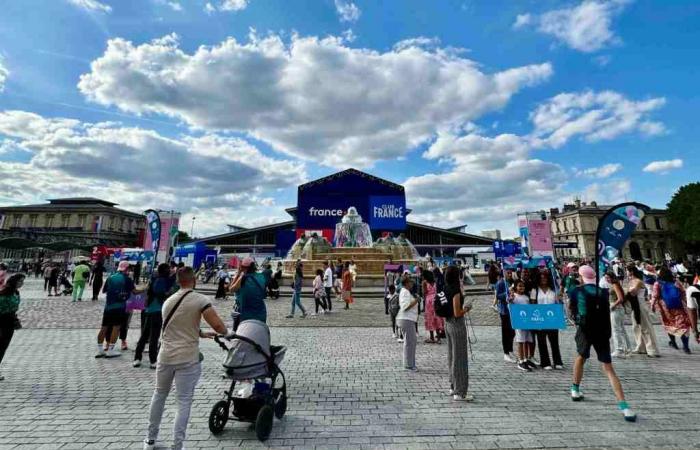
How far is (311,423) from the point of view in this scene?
3781 mm

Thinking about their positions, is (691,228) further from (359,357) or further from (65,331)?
(65,331)

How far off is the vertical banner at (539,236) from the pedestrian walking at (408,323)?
43.2 ft

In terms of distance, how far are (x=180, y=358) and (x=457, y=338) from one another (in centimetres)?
353

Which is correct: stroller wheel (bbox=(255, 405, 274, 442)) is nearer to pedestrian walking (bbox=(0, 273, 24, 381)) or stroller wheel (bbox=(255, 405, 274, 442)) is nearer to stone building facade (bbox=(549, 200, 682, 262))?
pedestrian walking (bbox=(0, 273, 24, 381))

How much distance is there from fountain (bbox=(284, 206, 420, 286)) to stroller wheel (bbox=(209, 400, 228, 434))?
17076 millimetres

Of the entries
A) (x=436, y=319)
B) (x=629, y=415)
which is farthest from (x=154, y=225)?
(x=629, y=415)

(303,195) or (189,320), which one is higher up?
(303,195)

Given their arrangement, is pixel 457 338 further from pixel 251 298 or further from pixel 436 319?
pixel 436 319

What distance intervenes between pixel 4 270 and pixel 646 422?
10005 millimetres

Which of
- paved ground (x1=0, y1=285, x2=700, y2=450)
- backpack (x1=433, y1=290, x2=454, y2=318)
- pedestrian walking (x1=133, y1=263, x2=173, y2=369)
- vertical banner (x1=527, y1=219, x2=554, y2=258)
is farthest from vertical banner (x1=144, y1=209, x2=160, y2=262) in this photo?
vertical banner (x1=527, y1=219, x2=554, y2=258)

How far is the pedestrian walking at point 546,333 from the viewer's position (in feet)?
19.5

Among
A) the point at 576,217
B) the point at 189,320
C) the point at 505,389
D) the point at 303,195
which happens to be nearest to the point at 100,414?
the point at 189,320

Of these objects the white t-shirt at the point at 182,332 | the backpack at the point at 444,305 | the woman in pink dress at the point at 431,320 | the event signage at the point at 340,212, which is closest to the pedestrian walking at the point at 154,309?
the white t-shirt at the point at 182,332

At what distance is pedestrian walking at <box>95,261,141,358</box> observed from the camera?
662cm
